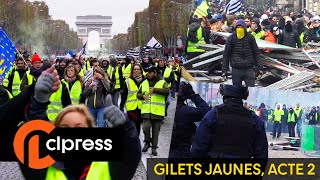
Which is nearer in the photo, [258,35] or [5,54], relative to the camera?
[258,35]

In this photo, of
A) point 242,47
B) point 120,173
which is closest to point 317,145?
point 242,47

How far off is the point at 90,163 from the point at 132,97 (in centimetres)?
947

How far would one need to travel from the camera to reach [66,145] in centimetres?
338

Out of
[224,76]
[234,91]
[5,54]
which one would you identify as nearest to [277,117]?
[224,76]

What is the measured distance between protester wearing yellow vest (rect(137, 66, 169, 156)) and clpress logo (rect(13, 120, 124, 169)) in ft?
28.4

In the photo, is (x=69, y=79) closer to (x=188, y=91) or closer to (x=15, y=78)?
(x=15, y=78)

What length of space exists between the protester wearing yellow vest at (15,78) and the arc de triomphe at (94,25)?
164655 millimetres

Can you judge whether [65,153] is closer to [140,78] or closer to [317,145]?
[317,145]

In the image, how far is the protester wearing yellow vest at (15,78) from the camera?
13.8 metres

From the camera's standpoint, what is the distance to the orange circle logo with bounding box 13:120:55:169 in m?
3.49

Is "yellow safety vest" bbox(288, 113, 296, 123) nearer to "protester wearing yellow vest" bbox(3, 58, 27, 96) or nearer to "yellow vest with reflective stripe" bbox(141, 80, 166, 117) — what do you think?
"yellow vest with reflective stripe" bbox(141, 80, 166, 117)

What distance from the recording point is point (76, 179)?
140 inches

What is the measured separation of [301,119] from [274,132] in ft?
1.14

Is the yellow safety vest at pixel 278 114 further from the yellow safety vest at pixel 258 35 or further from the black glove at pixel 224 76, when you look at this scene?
the yellow safety vest at pixel 258 35
